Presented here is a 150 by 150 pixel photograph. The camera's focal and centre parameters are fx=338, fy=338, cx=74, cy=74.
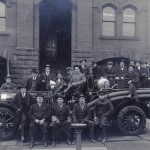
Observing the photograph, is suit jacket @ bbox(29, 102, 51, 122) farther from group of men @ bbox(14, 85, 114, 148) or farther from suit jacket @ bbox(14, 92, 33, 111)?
suit jacket @ bbox(14, 92, 33, 111)

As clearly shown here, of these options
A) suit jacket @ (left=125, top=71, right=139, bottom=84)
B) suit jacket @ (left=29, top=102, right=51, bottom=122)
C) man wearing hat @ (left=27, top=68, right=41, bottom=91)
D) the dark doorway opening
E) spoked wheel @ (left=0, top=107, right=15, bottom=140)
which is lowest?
spoked wheel @ (left=0, top=107, right=15, bottom=140)

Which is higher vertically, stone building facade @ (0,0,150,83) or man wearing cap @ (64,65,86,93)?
stone building facade @ (0,0,150,83)

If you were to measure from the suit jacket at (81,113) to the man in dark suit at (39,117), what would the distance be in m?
0.73

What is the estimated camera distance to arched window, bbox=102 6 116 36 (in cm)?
1809

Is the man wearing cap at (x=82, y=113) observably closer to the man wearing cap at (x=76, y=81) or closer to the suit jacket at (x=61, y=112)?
the suit jacket at (x=61, y=112)

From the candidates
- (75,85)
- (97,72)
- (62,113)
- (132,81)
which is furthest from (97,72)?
(62,113)

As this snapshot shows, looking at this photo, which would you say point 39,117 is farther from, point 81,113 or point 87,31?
point 87,31

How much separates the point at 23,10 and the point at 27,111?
8589 mm

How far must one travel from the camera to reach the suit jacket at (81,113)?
928cm

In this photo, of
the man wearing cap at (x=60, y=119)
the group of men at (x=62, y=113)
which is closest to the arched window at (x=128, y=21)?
the group of men at (x=62, y=113)

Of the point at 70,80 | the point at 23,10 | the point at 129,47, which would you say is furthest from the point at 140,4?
the point at 70,80

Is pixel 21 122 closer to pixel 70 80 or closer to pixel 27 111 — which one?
pixel 27 111

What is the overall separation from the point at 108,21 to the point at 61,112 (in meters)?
10.0

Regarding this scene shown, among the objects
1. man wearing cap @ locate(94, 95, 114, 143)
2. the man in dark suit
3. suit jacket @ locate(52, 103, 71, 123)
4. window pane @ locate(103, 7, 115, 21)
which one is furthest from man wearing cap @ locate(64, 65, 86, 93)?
window pane @ locate(103, 7, 115, 21)
